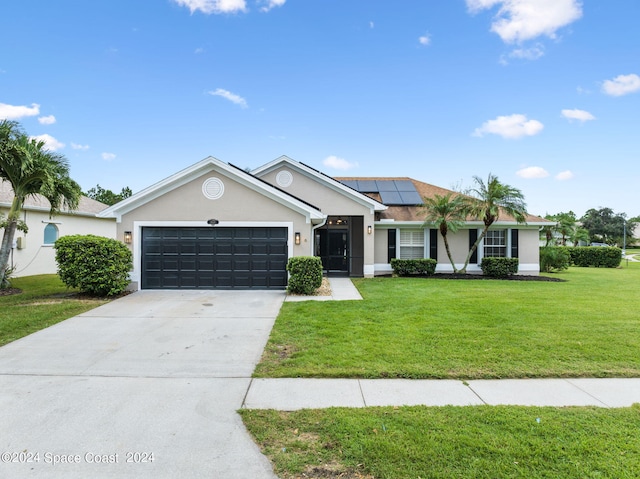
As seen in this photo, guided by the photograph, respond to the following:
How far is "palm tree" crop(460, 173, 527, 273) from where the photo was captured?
13.9 m

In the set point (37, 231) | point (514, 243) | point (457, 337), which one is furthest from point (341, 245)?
point (37, 231)

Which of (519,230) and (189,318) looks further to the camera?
(519,230)

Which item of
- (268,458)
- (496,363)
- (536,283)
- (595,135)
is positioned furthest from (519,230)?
(268,458)

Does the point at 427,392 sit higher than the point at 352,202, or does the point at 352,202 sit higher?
the point at 352,202

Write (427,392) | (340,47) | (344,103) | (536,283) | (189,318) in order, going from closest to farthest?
1. (427,392)
2. (189,318)
3. (536,283)
4. (340,47)
5. (344,103)

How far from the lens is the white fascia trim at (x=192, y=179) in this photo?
1100cm

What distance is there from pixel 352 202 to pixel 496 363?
10.6 m

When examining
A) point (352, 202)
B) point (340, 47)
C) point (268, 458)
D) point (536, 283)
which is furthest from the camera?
point (340, 47)

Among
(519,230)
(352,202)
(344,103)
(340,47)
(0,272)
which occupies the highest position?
(340,47)

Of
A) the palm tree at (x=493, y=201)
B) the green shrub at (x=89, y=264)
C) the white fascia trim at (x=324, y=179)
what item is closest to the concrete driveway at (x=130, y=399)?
the green shrub at (x=89, y=264)

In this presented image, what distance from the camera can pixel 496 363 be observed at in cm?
476

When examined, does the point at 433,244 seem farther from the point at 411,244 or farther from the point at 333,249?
the point at 333,249

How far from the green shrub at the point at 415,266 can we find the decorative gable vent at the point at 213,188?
8173 mm

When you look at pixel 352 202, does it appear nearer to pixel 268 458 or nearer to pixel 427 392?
pixel 427 392
